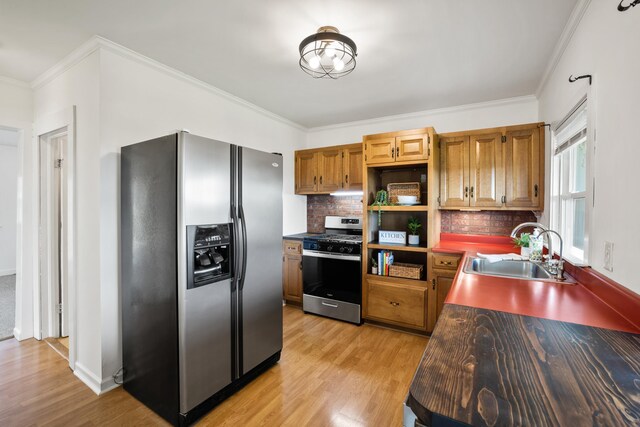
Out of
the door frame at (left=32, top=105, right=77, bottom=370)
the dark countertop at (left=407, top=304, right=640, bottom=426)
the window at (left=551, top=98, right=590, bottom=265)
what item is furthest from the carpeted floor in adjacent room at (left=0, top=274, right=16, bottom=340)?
the window at (left=551, top=98, right=590, bottom=265)

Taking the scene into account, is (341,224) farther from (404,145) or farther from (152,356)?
(152,356)

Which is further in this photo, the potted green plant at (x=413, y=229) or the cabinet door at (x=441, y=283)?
the potted green plant at (x=413, y=229)

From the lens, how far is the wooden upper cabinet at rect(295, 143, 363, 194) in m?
3.81

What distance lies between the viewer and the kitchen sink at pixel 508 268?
6.95ft

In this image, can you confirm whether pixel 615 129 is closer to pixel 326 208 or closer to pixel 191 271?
pixel 191 271

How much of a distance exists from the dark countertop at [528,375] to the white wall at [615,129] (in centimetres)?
45

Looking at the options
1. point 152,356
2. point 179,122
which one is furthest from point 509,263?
point 179,122

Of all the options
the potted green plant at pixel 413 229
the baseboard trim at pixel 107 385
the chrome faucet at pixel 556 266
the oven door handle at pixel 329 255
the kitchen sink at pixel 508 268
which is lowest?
the baseboard trim at pixel 107 385

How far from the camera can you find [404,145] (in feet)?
10.3

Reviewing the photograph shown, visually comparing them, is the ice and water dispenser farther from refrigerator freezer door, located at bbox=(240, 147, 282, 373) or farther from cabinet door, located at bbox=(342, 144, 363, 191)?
→ cabinet door, located at bbox=(342, 144, 363, 191)

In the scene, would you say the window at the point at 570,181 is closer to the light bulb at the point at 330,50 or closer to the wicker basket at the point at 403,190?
the wicker basket at the point at 403,190

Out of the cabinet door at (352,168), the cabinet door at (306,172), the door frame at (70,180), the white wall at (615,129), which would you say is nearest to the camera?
the white wall at (615,129)

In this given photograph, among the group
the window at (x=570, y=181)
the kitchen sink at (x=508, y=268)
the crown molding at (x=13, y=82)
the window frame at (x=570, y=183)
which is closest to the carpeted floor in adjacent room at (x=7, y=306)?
the crown molding at (x=13, y=82)

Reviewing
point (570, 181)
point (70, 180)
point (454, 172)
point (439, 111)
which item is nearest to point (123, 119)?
point (70, 180)
